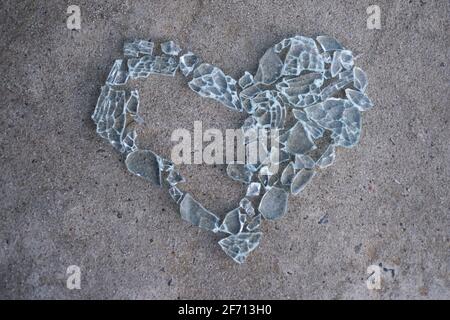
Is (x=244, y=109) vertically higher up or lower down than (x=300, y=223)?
higher up

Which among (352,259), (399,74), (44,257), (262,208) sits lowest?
(44,257)

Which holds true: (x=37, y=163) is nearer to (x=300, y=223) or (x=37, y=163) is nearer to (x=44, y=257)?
(x=44, y=257)

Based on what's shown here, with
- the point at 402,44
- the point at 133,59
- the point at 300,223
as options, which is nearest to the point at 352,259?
the point at 300,223

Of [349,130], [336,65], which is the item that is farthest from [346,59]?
[349,130]

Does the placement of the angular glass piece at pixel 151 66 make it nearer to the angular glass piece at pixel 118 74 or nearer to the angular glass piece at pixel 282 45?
the angular glass piece at pixel 118 74

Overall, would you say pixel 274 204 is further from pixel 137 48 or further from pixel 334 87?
pixel 137 48
